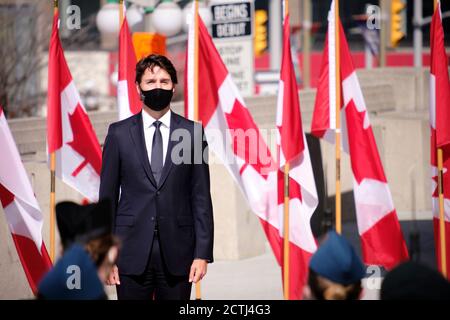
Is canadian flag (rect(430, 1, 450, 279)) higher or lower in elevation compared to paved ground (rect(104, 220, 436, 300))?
higher

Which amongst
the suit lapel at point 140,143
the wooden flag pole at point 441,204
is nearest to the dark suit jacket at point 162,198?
the suit lapel at point 140,143

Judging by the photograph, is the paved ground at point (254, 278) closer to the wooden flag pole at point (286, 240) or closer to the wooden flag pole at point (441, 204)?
the wooden flag pole at point (441, 204)

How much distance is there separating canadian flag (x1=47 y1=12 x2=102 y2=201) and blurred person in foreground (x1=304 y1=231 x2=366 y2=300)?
4.69 meters

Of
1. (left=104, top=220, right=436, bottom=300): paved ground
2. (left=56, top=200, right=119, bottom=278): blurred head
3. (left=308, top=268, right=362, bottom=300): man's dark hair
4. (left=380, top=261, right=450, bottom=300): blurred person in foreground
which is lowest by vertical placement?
(left=104, top=220, right=436, bottom=300): paved ground

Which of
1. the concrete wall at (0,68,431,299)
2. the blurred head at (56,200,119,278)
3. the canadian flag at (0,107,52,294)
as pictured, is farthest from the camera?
the concrete wall at (0,68,431,299)

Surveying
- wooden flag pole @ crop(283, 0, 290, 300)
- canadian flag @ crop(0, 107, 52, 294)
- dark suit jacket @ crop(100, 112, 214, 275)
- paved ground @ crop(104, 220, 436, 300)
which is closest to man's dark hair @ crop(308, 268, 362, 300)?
dark suit jacket @ crop(100, 112, 214, 275)

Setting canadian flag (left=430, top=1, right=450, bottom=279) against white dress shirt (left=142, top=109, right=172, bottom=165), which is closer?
white dress shirt (left=142, top=109, right=172, bottom=165)

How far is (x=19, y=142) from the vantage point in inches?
491

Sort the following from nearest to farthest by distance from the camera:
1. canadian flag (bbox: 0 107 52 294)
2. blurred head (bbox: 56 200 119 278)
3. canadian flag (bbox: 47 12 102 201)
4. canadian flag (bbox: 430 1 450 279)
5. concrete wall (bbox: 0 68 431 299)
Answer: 1. blurred head (bbox: 56 200 119 278)
2. canadian flag (bbox: 0 107 52 294)
3. canadian flag (bbox: 47 12 102 201)
4. canadian flag (bbox: 430 1 450 279)
5. concrete wall (bbox: 0 68 431 299)

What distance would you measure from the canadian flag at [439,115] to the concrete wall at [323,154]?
150cm

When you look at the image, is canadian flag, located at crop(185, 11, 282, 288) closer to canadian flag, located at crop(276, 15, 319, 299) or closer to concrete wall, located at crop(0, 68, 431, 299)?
canadian flag, located at crop(276, 15, 319, 299)

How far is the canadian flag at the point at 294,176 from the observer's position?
886cm

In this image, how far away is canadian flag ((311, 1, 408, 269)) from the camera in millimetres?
9258
